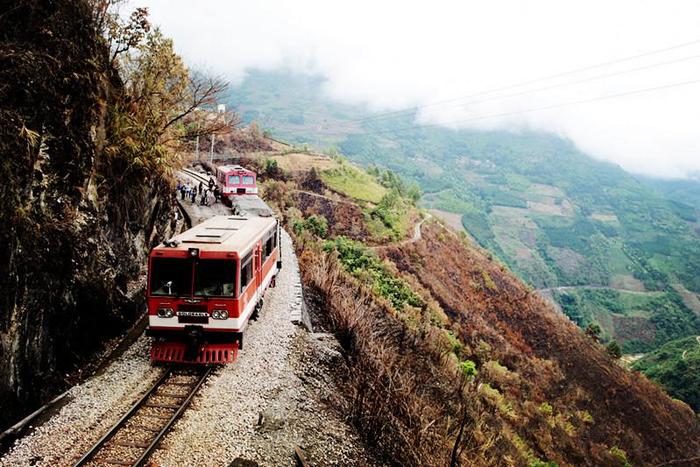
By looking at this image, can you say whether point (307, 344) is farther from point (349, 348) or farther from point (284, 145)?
point (284, 145)

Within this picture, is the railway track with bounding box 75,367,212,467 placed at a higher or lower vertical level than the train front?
lower

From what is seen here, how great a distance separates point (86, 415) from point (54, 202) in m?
4.23

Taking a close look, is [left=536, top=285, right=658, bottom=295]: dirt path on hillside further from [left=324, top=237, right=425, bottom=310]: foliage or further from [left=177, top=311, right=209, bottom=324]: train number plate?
[left=177, top=311, right=209, bottom=324]: train number plate

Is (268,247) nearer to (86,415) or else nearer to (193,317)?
(193,317)

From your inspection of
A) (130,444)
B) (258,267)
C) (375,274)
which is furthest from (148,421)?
(375,274)

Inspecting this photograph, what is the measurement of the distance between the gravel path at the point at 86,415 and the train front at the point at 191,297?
726mm

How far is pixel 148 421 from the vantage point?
27.0 feet

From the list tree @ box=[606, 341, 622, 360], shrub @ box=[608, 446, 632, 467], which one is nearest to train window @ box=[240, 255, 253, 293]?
shrub @ box=[608, 446, 632, 467]

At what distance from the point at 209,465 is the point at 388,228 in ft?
119

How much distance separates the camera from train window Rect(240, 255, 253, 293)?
10.4 m

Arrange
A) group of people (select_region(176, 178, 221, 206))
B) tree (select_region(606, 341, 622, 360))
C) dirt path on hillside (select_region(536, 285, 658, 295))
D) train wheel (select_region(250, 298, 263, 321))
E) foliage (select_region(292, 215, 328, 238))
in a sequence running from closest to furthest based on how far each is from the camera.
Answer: train wheel (select_region(250, 298, 263, 321))
group of people (select_region(176, 178, 221, 206))
foliage (select_region(292, 215, 328, 238))
tree (select_region(606, 341, 622, 360))
dirt path on hillside (select_region(536, 285, 658, 295))

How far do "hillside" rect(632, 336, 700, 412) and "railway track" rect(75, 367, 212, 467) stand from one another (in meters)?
50.2

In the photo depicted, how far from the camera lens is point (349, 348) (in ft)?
43.9

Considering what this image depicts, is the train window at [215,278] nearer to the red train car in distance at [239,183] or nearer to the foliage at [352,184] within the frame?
the red train car in distance at [239,183]
